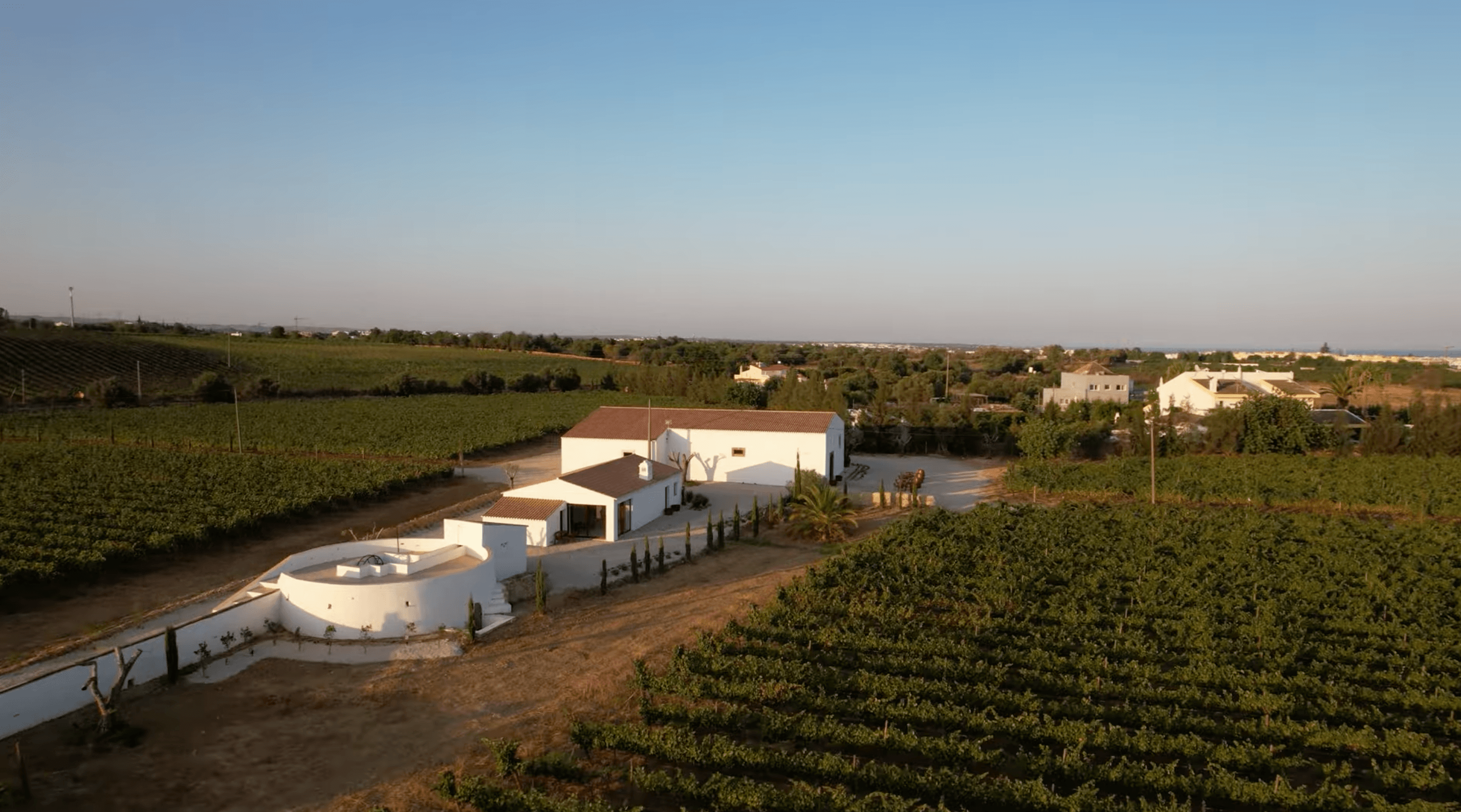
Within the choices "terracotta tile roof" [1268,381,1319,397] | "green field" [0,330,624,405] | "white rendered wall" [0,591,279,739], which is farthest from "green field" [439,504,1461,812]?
"green field" [0,330,624,405]

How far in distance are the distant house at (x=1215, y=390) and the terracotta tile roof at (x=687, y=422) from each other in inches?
1113

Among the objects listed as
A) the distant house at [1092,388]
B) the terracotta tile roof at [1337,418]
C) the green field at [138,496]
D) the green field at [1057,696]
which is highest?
the distant house at [1092,388]

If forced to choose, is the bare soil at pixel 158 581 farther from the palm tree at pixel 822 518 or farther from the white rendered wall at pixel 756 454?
the palm tree at pixel 822 518

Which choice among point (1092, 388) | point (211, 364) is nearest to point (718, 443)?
point (1092, 388)

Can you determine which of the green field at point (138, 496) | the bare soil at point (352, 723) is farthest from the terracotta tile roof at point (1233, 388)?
the green field at point (138, 496)

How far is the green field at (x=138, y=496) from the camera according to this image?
21141 mm

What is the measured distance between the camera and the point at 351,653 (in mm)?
16094

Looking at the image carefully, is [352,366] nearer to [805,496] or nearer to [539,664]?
[805,496]

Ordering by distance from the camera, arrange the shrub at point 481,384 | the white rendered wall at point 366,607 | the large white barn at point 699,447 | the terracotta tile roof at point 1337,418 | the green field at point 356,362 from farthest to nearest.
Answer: the green field at point 356,362, the shrub at point 481,384, the terracotta tile roof at point 1337,418, the large white barn at point 699,447, the white rendered wall at point 366,607

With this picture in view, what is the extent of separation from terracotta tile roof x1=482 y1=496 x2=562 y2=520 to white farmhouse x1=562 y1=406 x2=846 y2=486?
7.91 meters

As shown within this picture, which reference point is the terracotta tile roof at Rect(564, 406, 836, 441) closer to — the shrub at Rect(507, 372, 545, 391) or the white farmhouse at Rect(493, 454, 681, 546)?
the white farmhouse at Rect(493, 454, 681, 546)

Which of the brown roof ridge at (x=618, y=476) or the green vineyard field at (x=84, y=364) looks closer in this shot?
the brown roof ridge at (x=618, y=476)

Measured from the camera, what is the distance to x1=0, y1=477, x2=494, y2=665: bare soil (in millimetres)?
17094

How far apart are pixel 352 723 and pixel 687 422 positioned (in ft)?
75.2
